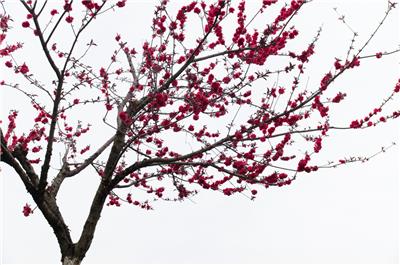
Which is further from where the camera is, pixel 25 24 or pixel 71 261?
pixel 71 261

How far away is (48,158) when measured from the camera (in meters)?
5.80

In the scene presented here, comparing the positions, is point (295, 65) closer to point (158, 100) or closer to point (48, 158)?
point (158, 100)

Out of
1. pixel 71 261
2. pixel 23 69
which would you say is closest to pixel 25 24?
pixel 23 69

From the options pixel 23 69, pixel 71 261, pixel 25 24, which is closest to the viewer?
pixel 25 24

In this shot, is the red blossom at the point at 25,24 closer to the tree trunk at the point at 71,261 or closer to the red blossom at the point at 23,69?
the red blossom at the point at 23,69

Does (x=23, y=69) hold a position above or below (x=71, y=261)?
above

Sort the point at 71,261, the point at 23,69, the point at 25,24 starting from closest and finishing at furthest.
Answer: the point at 25,24
the point at 23,69
the point at 71,261

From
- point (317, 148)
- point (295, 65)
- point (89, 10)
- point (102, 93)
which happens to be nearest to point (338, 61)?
point (295, 65)

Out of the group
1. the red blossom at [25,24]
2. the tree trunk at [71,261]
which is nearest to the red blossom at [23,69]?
the red blossom at [25,24]

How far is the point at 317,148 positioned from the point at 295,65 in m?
1.05

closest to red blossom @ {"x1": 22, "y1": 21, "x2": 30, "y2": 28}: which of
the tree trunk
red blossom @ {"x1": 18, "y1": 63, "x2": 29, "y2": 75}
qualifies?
red blossom @ {"x1": 18, "y1": 63, "x2": 29, "y2": 75}

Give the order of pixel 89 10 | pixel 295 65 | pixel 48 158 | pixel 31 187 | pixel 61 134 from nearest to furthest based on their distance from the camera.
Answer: pixel 89 10 < pixel 295 65 < pixel 48 158 < pixel 31 187 < pixel 61 134

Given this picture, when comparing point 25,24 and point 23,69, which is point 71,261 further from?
point 25,24

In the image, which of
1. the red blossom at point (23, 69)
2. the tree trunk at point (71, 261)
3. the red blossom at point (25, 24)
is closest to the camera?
the red blossom at point (25, 24)
